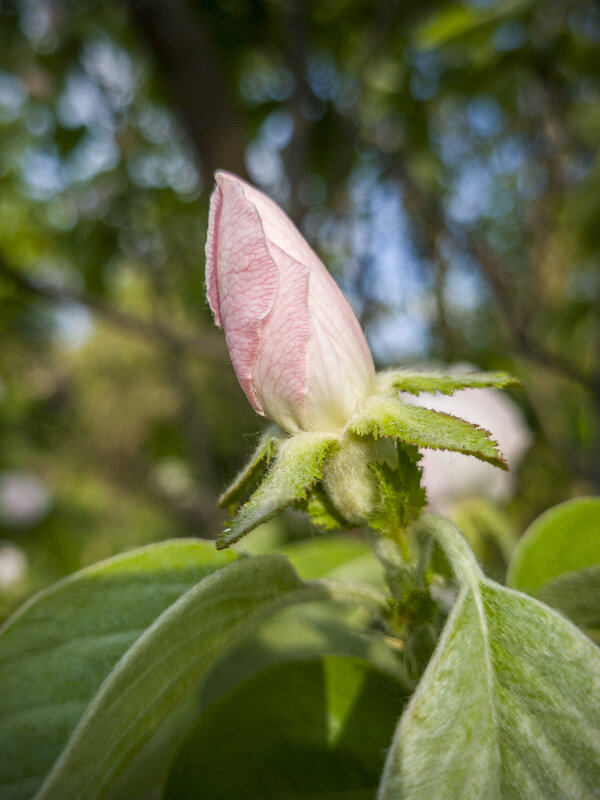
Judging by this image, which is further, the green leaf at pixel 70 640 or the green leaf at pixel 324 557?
the green leaf at pixel 324 557

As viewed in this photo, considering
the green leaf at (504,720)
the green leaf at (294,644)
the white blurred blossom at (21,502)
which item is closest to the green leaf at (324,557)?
the green leaf at (294,644)

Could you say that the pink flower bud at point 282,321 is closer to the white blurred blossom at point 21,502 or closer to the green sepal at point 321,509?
the green sepal at point 321,509

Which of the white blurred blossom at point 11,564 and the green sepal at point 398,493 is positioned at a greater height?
the green sepal at point 398,493

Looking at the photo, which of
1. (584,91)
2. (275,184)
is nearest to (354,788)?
(275,184)

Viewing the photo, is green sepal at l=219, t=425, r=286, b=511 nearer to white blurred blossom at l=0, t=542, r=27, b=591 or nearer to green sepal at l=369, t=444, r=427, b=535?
green sepal at l=369, t=444, r=427, b=535

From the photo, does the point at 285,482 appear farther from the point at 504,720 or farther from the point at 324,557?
the point at 324,557

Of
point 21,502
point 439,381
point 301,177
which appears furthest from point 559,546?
point 21,502
